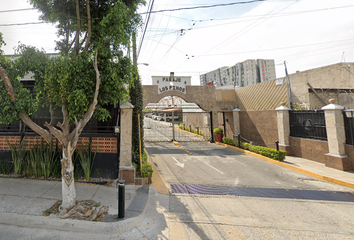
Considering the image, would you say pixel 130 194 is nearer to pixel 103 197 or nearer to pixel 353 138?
pixel 103 197

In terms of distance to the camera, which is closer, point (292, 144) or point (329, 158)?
point (329, 158)

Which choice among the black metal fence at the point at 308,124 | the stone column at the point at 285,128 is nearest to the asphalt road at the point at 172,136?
the stone column at the point at 285,128

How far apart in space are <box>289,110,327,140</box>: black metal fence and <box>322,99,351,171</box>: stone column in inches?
28.2

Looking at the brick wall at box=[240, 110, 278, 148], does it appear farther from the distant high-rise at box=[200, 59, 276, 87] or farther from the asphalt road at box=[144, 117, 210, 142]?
the distant high-rise at box=[200, 59, 276, 87]

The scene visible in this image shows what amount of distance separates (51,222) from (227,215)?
425 centimetres

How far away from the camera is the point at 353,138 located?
24.6 feet

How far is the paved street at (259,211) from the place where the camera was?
361 centimetres

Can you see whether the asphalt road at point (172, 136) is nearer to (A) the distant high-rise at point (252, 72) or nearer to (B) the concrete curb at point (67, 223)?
(B) the concrete curb at point (67, 223)

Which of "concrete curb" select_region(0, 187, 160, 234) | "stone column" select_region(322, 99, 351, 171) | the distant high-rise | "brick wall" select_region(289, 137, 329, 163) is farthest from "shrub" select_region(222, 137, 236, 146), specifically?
the distant high-rise

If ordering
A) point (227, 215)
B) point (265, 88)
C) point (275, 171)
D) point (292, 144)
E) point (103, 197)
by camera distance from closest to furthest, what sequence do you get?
1. point (227, 215)
2. point (103, 197)
3. point (275, 171)
4. point (292, 144)
5. point (265, 88)

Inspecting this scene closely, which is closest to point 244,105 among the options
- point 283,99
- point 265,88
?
point 265,88

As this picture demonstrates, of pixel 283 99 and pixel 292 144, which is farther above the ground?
pixel 283 99

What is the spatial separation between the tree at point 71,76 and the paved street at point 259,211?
320 cm

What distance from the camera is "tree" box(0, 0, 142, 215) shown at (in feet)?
13.7
